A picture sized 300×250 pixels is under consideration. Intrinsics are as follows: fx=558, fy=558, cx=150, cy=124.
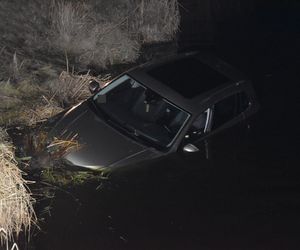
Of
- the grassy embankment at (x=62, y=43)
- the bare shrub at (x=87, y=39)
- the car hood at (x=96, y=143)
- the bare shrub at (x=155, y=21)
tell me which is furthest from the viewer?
the bare shrub at (x=155, y=21)

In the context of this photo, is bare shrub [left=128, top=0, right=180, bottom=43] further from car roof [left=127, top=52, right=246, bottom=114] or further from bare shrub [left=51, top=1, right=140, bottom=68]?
car roof [left=127, top=52, right=246, bottom=114]

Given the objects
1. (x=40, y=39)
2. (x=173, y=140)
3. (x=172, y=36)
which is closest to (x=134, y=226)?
(x=173, y=140)

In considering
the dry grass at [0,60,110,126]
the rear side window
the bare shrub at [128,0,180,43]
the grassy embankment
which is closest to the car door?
the rear side window

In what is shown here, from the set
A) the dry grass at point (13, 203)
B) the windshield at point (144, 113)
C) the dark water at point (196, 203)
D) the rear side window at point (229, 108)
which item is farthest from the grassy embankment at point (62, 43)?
the rear side window at point (229, 108)

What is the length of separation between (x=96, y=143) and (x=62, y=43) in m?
5.49

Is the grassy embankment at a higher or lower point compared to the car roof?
lower

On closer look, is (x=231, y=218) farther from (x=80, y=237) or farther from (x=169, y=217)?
(x=80, y=237)

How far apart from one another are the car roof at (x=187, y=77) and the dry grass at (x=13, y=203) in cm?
250

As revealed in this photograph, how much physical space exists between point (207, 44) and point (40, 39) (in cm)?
428

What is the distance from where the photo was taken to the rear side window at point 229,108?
8.88 m

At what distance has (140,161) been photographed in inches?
322

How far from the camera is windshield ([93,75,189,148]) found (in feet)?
27.5

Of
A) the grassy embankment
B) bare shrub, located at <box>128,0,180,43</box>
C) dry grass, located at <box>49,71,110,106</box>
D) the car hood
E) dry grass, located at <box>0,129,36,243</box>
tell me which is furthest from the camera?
bare shrub, located at <box>128,0,180,43</box>

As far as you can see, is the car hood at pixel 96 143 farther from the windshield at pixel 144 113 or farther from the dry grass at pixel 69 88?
the dry grass at pixel 69 88
